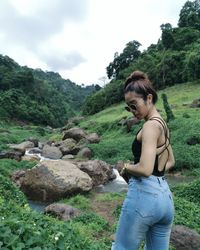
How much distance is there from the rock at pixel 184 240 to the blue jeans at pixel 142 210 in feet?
21.6

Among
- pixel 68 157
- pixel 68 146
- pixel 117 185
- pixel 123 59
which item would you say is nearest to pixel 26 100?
pixel 123 59

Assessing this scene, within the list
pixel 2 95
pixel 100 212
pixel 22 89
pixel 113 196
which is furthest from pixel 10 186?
pixel 22 89

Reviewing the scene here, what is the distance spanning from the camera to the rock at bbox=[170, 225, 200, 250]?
1073 centimetres

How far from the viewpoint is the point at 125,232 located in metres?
4.50

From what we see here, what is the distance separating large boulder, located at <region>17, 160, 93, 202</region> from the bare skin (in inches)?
553

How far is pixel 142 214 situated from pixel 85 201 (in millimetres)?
13582

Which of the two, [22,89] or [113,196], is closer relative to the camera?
[113,196]

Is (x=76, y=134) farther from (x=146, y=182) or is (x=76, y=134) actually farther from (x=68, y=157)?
(x=146, y=182)

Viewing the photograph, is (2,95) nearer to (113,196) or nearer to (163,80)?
(163,80)

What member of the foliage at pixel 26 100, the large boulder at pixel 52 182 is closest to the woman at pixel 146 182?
the large boulder at pixel 52 182

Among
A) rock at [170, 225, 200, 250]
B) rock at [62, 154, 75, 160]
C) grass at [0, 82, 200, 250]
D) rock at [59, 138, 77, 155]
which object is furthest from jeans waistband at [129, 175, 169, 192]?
rock at [59, 138, 77, 155]

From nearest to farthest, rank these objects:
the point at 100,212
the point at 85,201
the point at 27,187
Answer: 1. the point at 100,212
2. the point at 85,201
3. the point at 27,187

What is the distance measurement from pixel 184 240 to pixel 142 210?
6.99m

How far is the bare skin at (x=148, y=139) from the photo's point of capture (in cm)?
431
